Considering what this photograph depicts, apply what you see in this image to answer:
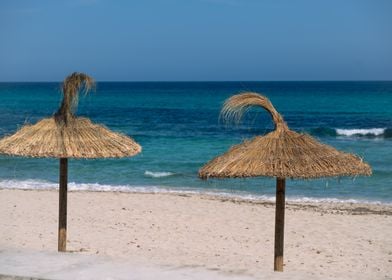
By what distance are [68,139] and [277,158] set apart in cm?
243

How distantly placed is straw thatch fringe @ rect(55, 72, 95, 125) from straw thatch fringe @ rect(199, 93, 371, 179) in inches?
72.2

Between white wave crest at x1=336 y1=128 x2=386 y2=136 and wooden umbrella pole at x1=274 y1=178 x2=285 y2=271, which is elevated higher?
white wave crest at x1=336 y1=128 x2=386 y2=136

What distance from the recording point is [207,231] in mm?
11180

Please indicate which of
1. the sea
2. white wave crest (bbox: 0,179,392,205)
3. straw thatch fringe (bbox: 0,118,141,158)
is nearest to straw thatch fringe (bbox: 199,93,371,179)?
the sea

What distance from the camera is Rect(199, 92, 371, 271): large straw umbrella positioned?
20.4 feet

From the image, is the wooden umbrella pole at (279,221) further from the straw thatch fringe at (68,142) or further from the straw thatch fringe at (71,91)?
the straw thatch fringe at (71,91)

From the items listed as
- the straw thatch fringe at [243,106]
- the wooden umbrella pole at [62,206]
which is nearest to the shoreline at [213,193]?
the wooden umbrella pole at [62,206]

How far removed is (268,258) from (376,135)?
2238cm

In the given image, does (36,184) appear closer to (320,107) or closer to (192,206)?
(192,206)

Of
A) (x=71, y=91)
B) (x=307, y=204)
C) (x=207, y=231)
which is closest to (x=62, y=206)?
(x=71, y=91)

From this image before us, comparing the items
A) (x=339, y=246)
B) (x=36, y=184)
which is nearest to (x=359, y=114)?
(x=36, y=184)

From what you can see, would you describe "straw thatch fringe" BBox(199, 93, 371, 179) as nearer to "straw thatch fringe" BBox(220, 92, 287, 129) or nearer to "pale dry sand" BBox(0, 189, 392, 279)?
"straw thatch fringe" BBox(220, 92, 287, 129)

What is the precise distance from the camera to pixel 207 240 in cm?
1052

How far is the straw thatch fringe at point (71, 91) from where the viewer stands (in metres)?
7.48
